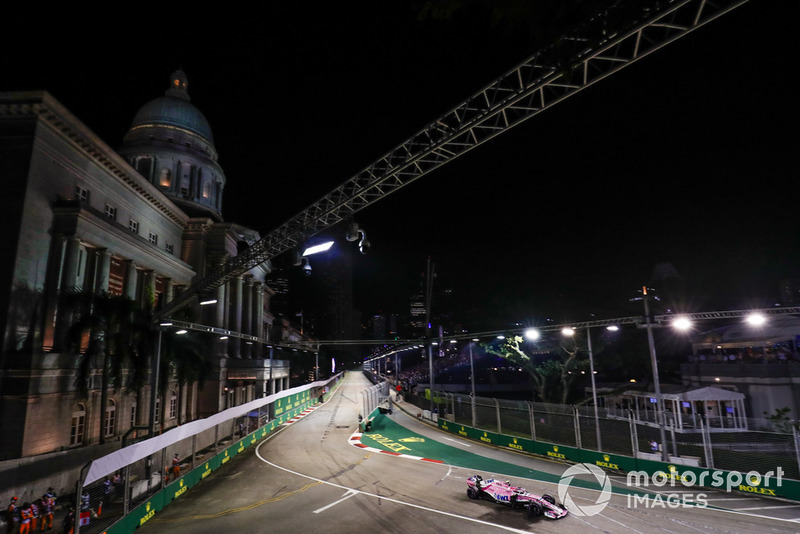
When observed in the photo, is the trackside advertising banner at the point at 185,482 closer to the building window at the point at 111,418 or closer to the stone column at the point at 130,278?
the building window at the point at 111,418

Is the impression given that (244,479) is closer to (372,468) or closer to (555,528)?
(372,468)

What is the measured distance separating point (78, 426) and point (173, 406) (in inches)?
502

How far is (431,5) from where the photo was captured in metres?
5.20

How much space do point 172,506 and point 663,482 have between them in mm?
20309

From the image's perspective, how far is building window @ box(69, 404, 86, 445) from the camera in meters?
23.8

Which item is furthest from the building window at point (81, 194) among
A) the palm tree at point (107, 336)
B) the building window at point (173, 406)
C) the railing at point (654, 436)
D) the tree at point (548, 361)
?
the tree at point (548, 361)

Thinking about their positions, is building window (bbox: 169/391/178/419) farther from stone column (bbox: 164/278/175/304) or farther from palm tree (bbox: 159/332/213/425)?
palm tree (bbox: 159/332/213/425)

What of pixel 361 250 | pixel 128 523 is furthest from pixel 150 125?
pixel 128 523

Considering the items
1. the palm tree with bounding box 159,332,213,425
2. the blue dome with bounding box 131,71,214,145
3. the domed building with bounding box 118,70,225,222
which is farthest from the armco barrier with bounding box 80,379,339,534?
the blue dome with bounding box 131,71,214,145

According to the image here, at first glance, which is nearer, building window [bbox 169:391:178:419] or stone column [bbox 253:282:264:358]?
building window [bbox 169:391:178:419]

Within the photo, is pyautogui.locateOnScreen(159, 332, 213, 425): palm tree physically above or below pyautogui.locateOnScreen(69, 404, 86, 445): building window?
above

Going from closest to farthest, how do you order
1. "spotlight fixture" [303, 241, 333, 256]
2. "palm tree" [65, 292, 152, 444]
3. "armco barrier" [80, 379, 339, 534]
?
1. "armco barrier" [80, 379, 339, 534]
2. "palm tree" [65, 292, 152, 444]
3. "spotlight fixture" [303, 241, 333, 256]

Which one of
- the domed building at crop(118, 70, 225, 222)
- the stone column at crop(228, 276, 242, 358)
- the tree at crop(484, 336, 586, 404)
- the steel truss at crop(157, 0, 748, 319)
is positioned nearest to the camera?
the steel truss at crop(157, 0, 748, 319)

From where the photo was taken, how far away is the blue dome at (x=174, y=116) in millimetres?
57594
